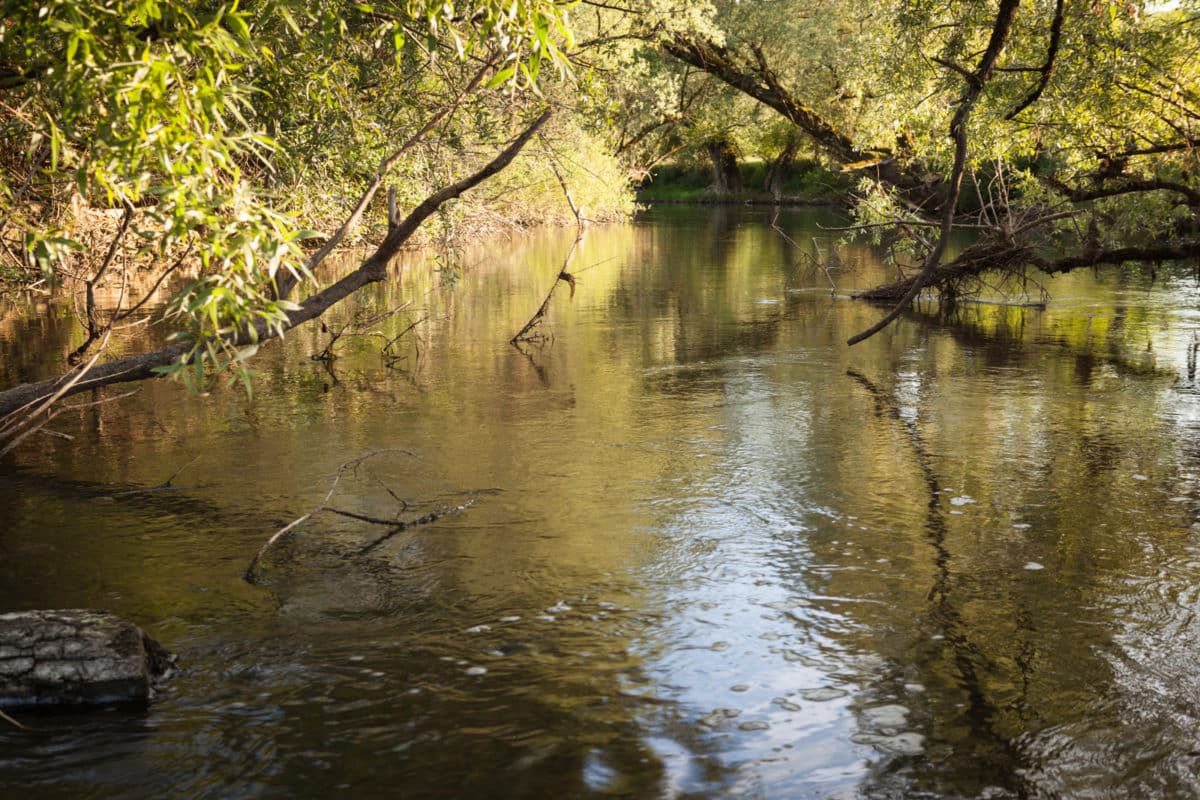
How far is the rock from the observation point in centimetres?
634

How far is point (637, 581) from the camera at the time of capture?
870cm

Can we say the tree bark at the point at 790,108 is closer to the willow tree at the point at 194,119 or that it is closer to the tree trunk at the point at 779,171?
the willow tree at the point at 194,119

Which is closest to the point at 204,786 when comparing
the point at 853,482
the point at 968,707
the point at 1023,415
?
the point at 968,707

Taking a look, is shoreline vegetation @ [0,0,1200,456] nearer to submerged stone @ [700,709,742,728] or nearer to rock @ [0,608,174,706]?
rock @ [0,608,174,706]

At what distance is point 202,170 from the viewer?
5988 mm

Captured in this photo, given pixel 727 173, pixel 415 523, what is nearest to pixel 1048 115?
pixel 415 523

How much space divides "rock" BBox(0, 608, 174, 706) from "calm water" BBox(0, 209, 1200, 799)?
0.17 metres

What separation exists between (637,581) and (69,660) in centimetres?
403

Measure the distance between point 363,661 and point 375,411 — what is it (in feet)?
25.3

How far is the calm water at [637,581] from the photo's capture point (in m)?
6.12

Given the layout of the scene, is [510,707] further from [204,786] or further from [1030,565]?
[1030,565]

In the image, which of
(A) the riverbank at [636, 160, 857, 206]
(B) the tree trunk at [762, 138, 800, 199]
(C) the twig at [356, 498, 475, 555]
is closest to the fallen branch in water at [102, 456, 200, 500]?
(C) the twig at [356, 498, 475, 555]

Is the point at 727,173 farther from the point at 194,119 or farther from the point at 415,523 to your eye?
the point at 194,119

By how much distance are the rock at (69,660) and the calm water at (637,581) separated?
6.7 inches
